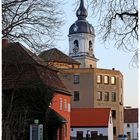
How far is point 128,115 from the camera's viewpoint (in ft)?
287

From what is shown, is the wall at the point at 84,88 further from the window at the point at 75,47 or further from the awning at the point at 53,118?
the awning at the point at 53,118

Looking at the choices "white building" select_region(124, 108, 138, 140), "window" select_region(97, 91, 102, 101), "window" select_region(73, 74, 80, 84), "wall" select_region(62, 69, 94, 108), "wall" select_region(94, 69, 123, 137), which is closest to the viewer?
"wall" select_region(62, 69, 94, 108)

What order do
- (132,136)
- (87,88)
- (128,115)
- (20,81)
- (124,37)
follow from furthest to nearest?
(128,115) → (132,136) → (87,88) → (20,81) → (124,37)

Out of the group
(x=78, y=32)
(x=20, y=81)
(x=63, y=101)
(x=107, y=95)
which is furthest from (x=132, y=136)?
(x=20, y=81)

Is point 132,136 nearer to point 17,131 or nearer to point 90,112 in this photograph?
point 90,112

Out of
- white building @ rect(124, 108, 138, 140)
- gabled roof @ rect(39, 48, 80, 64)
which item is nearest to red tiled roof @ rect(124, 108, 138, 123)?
white building @ rect(124, 108, 138, 140)

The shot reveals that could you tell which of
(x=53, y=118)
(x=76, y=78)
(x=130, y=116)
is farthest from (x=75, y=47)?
(x=53, y=118)

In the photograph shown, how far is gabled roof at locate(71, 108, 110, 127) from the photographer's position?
54.6 metres

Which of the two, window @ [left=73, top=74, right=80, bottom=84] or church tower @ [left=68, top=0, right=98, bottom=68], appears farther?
church tower @ [left=68, top=0, right=98, bottom=68]

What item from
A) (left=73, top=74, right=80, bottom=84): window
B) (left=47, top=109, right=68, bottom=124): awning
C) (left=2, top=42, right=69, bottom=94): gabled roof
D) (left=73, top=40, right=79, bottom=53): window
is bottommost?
(left=47, top=109, right=68, bottom=124): awning

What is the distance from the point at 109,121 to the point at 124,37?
44.2 metres

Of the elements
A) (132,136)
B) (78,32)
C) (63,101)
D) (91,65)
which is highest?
(78,32)

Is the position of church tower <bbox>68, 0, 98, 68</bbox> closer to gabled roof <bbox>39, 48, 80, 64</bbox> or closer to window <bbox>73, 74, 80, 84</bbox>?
window <bbox>73, 74, 80, 84</bbox>

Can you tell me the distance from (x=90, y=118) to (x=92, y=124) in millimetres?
1373
